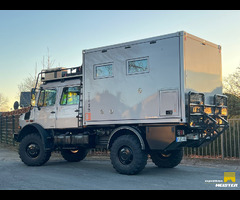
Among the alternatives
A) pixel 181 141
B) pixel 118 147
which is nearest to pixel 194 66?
pixel 181 141

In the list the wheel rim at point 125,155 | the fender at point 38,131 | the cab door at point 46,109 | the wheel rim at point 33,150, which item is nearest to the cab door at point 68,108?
the cab door at point 46,109

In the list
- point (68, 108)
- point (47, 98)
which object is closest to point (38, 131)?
point (47, 98)

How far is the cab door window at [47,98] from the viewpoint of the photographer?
39.1ft

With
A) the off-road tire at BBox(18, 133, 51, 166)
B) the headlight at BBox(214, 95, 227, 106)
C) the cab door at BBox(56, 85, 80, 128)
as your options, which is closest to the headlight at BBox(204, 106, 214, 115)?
the headlight at BBox(214, 95, 227, 106)

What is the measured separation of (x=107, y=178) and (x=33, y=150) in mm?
3948

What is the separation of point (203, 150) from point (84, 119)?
560 cm

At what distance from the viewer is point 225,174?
940 centimetres

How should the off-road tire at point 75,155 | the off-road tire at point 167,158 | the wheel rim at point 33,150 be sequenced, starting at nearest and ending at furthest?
the off-road tire at point 167,158
the wheel rim at point 33,150
the off-road tire at point 75,155

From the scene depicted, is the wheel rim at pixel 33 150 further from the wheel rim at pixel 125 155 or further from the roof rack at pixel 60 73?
the wheel rim at pixel 125 155

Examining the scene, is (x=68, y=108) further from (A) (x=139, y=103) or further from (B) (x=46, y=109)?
(A) (x=139, y=103)

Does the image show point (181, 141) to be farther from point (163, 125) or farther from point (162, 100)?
point (162, 100)

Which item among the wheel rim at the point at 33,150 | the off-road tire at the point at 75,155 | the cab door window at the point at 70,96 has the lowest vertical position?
the off-road tire at the point at 75,155

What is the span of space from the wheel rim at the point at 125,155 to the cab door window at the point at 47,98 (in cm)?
362

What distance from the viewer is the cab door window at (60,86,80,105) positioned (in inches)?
440
